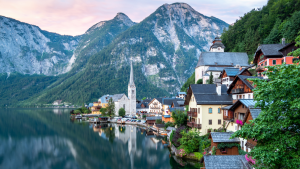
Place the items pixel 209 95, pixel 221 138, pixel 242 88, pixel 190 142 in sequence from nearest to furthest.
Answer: pixel 221 138 → pixel 190 142 → pixel 242 88 → pixel 209 95

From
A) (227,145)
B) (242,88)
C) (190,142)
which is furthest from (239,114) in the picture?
(190,142)

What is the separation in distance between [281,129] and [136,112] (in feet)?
339

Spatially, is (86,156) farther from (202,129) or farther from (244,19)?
(244,19)

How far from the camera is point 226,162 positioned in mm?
19922

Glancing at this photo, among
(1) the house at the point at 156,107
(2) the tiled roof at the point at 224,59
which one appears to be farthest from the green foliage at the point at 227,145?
(1) the house at the point at 156,107

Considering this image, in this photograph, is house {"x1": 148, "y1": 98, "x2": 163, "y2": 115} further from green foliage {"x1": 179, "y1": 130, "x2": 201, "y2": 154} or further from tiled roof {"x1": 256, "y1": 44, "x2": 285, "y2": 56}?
green foliage {"x1": 179, "y1": 130, "x2": 201, "y2": 154}

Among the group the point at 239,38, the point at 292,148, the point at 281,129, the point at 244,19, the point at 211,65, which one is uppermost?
the point at 244,19

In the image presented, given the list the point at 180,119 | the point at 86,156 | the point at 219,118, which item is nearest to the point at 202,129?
the point at 219,118

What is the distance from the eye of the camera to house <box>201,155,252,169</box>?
19.6 meters

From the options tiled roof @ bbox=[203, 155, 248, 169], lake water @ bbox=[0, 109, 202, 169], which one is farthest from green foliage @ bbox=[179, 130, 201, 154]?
tiled roof @ bbox=[203, 155, 248, 169]

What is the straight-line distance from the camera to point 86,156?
142ft

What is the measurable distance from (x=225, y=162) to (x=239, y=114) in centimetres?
1165

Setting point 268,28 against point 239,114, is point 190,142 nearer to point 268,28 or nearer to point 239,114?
point 239,114

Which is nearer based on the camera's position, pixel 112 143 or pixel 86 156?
pixel 86 156
